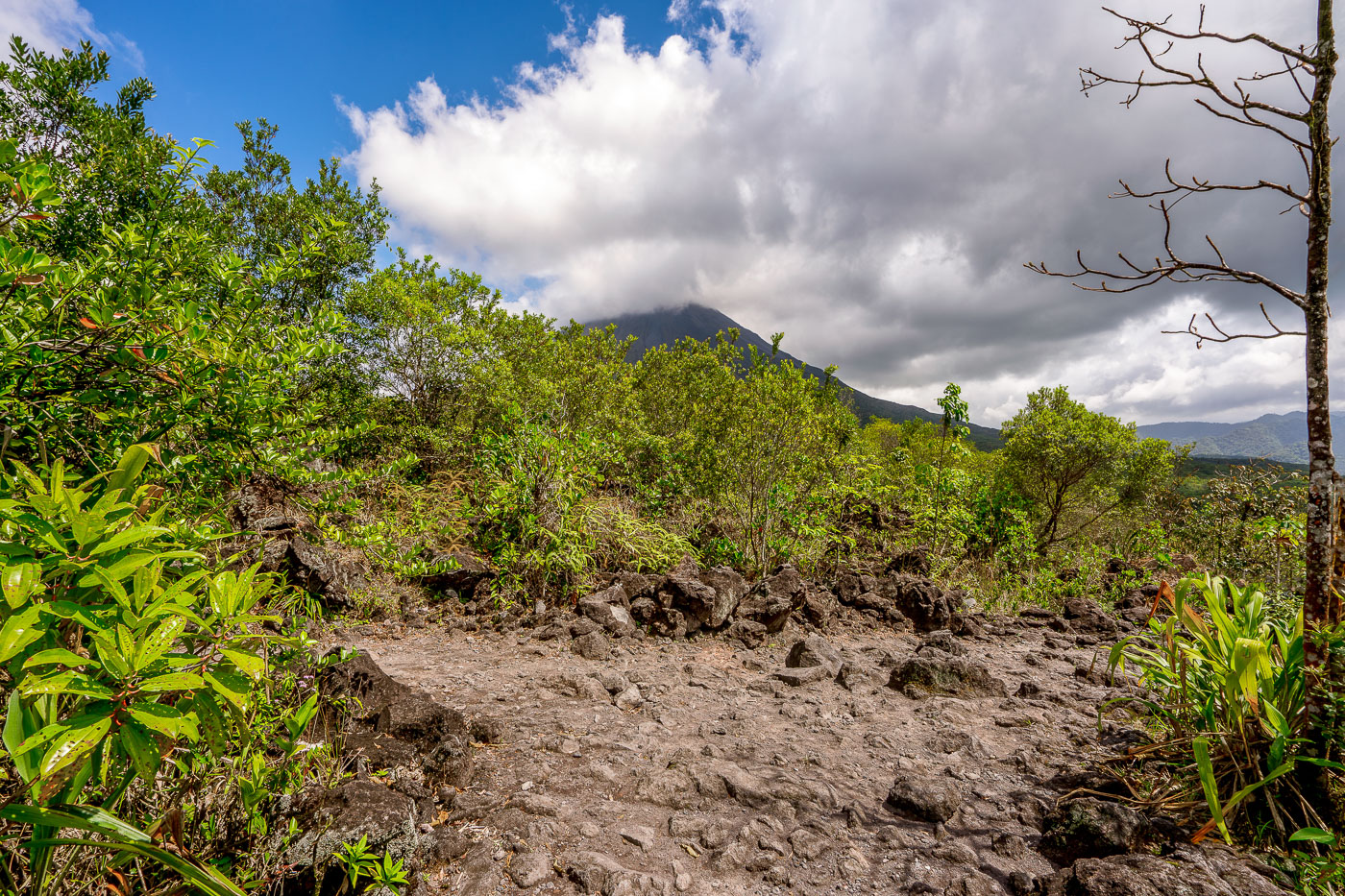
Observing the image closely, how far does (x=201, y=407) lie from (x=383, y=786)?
1.90m

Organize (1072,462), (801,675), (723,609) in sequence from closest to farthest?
(801,675) → (723,609) → (1072,462)

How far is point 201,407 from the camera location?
A: 1998 millimetres

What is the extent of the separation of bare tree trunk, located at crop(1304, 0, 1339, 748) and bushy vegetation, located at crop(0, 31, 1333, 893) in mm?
208

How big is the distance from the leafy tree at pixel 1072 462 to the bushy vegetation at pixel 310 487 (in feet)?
0.27

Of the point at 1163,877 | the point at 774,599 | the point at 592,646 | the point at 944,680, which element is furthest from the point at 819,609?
the point at 1163,877

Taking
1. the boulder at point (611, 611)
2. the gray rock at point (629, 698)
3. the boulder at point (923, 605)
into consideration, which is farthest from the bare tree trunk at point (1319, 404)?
the boulder at point (611, 611)

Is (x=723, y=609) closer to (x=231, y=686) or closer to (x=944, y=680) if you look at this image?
(x=944, y=680)

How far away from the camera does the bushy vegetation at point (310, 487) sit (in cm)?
109

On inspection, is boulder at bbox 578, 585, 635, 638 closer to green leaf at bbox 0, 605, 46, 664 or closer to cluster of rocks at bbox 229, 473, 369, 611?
cluster of rocks at bbox 229, 473, 369, 611

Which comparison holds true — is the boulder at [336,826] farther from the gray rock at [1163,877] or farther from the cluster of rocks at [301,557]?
the cluster of rocks at [301,557]

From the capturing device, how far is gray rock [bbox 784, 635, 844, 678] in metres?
5.17

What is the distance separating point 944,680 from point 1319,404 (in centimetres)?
326

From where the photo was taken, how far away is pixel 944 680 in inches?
186

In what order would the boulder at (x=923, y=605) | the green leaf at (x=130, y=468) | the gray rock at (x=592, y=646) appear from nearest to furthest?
1. the green leaf at (x=130, y=468)
2. the gray rock at (x=592, y=646)
3. the boulder at (x=923, y=605)
